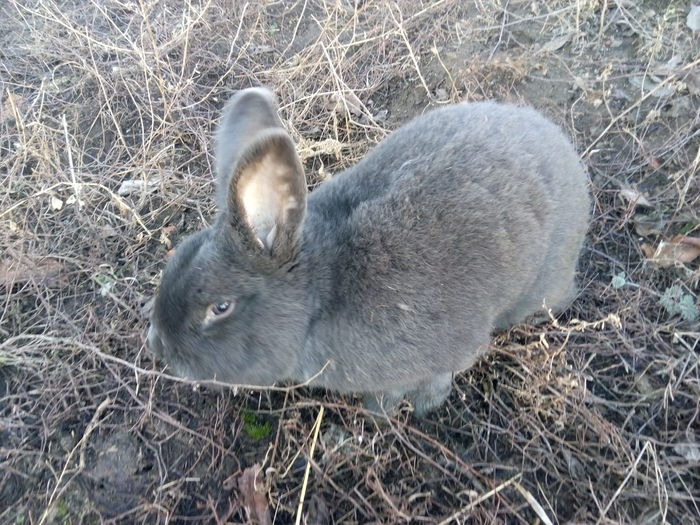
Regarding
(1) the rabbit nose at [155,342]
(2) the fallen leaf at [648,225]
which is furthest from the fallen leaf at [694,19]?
(1) the rabbit nose at [155,342]

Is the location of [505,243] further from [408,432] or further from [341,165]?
[341,165]

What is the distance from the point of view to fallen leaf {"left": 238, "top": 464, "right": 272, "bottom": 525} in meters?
2.84

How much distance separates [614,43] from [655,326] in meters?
2.38

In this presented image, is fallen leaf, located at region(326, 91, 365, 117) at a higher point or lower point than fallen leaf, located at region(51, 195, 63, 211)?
higher

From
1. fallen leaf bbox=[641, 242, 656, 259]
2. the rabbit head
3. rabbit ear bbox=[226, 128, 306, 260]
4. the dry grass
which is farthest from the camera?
fallen leaf bbox=[641, 242, 656, 259]

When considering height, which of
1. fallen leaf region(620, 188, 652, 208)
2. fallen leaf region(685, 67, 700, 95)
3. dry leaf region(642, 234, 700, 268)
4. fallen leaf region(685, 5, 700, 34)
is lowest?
dry leaf region(642, 234, 700, 268)

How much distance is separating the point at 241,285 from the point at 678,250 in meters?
2.70

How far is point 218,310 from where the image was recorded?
98.7 inches

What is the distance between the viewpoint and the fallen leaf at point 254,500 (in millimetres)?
2836

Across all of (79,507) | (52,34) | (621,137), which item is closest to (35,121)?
(52,34)

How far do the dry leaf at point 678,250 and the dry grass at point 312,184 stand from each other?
0.07 m

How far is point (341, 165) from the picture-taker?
4.16 m

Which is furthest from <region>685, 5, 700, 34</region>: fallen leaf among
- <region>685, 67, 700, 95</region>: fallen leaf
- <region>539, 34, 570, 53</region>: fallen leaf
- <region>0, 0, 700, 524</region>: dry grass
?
<region>539, 34, 570, 53</region>: fallen leaf

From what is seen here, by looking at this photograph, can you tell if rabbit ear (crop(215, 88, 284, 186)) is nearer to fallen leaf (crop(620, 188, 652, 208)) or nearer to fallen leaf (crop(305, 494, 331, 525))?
fallen leaf (crop(305, 494, 331, 525))
